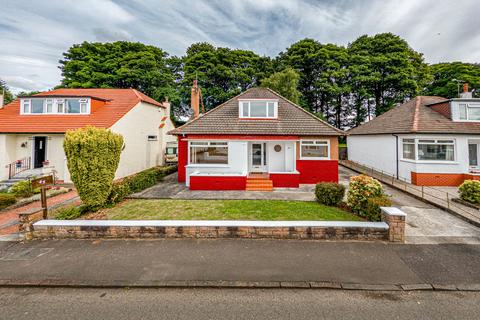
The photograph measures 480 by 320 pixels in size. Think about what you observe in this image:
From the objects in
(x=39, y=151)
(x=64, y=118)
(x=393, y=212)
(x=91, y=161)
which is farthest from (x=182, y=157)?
(x=393, y=212)

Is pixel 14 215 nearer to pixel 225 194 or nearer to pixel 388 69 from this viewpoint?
pixel 225 194

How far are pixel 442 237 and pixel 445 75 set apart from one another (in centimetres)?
4062

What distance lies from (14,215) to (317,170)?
15.8 meters

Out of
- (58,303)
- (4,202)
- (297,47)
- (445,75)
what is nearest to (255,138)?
(58,303)

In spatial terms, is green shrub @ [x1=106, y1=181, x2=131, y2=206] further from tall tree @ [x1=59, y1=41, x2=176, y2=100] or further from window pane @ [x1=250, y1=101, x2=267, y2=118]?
tall tree @ [x1=59, y1=41, x2=176, y2=100]

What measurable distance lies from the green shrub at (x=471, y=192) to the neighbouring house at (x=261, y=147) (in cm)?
590

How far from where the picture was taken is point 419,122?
1452cm

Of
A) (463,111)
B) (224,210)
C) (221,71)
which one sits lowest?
(224,210)

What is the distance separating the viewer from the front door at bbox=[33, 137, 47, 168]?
14945 mm

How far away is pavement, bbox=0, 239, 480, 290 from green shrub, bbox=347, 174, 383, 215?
1.89 metres

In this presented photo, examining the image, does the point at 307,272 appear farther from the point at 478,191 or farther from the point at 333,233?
the point at 478,191

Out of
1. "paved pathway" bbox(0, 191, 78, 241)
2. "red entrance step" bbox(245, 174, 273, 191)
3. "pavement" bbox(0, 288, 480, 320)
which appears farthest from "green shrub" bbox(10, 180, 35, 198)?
"red entrance step" bbox(245, 174, 273, 191)

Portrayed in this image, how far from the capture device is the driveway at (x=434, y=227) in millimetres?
6375

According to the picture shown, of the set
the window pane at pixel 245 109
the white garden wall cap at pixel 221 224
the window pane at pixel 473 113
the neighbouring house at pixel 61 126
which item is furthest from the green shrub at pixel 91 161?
the window pane at pixel 473 113
